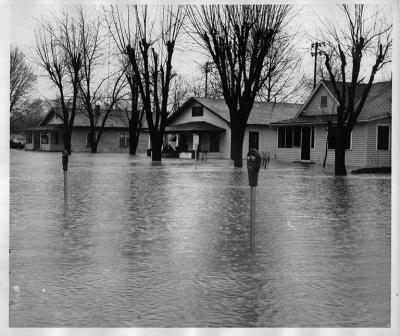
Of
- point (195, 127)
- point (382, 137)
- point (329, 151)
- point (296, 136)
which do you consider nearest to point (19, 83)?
point (382, 137)

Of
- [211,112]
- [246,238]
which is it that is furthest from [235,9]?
[211,112]

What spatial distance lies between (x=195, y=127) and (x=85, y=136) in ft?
57.0

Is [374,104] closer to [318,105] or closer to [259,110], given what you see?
[318,105]

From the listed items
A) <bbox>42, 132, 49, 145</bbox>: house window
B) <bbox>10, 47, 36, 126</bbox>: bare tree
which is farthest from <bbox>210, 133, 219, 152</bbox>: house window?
<bbox>10, 47, 36, 126</bbox>: bare tree

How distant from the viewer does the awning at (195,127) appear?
135ft

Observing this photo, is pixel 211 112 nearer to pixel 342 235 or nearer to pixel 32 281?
pixel 342 235

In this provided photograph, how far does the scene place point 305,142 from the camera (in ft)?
107

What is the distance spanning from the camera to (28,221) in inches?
356

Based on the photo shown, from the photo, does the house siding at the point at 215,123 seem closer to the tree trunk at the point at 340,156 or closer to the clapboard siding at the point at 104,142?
the clapboard siding at the point at 104,142

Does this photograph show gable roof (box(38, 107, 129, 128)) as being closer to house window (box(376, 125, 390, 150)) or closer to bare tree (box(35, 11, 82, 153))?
house window (box(376, 125, 390, 150))

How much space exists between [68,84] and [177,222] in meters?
10.9

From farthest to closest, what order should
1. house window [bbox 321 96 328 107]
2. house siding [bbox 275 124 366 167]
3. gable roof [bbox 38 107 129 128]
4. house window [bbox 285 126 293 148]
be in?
gable roof [bbox 38 107 129 128], house window [bbox 285 126 293 148], house window [bbox 321 96 328 107], house siding [bbox 275 124 366 167]

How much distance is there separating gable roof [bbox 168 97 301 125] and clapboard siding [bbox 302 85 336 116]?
7980 millimetres

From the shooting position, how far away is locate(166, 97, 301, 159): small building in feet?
136
